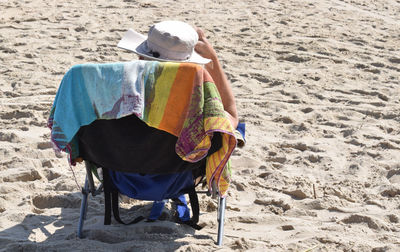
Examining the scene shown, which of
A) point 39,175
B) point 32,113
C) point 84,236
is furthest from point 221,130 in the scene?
point 32,113

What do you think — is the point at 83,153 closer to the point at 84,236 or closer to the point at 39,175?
the point at 84,236

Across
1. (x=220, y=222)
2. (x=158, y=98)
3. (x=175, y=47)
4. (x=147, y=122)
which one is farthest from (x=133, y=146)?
(x=220, y=222)

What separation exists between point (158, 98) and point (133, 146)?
0.90 ft

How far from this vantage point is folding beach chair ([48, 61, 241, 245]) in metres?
2.69

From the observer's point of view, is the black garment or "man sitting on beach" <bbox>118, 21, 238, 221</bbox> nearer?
the black garment

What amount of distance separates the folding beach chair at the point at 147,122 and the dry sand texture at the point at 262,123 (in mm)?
430

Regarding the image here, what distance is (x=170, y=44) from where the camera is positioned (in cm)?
292

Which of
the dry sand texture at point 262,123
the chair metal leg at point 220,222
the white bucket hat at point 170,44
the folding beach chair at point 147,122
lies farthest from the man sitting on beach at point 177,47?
the dry sand texture at point 262,123

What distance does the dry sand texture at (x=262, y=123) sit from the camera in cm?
326

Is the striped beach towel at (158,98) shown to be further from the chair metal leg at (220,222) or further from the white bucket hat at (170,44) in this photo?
the chair metal leg at (220,222)

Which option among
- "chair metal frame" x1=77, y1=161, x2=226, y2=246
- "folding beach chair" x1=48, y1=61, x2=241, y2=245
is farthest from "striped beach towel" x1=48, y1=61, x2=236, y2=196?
"chair metal frame" x1=77, y1=161, x2=226, y2=246

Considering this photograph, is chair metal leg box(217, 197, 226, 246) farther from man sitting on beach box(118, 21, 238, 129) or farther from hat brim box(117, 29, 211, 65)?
hat brim box(117, 29, 211, 65)

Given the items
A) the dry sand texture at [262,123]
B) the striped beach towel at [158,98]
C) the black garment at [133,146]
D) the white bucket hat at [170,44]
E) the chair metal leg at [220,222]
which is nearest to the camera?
the striped beach towel at [158,98]

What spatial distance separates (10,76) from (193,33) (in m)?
3.37
